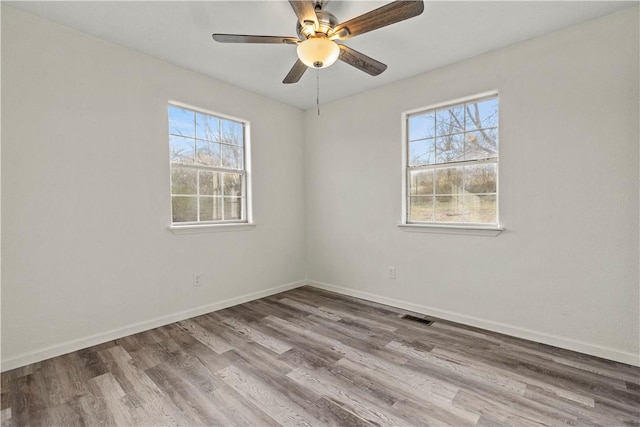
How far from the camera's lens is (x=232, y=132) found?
140 inches

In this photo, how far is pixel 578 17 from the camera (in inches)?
88.1

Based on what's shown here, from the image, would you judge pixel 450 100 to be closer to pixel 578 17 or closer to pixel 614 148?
pixel 578 17

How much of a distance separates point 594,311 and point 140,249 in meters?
3.83

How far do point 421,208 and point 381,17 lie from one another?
80.7 inches

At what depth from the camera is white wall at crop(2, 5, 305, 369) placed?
7.04 ft

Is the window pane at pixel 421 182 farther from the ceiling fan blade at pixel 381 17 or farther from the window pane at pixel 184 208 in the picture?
the window pane at pixel 184 208

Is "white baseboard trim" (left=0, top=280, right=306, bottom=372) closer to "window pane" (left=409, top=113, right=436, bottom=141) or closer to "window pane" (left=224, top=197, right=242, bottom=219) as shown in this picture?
"window pane" (left=224, top=197, right=242, bottom=219)

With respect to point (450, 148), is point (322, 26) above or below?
above

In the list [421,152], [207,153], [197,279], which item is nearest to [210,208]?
[207,153]

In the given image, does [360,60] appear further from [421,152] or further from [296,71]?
[421,152]

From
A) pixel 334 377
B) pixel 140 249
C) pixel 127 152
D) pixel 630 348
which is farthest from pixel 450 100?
pixel 140 249

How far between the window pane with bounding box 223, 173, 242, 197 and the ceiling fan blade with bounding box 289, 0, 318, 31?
2.10 metres

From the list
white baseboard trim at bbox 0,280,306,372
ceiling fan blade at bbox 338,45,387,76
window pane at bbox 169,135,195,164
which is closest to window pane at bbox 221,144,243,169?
window pane at bbox 169,135,195,164

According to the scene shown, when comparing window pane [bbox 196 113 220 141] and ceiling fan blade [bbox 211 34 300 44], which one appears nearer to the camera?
ceiling fan blade [bbox 211 34 300 44]
